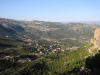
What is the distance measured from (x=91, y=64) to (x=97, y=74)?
39053 millimetres

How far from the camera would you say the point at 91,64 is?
116812mm

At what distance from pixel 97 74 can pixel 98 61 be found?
1560 inches

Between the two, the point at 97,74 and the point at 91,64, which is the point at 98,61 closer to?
the point at 91,64

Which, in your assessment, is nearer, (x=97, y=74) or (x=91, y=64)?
(x=97, y=74)

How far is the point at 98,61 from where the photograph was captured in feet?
381

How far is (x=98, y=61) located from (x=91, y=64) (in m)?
5.51

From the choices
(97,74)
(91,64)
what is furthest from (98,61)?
(97,74)

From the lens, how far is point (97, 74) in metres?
78.4

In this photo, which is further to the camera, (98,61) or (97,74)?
(98,61)
